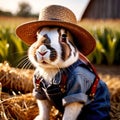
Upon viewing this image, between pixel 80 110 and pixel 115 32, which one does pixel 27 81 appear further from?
pixel 115 32

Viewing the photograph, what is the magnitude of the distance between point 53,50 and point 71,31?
246 millimetres

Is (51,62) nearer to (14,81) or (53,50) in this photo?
(53,50)

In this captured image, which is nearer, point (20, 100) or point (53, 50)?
point (53, 50)

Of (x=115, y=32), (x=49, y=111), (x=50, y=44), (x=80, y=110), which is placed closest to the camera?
(x=50, y=44)

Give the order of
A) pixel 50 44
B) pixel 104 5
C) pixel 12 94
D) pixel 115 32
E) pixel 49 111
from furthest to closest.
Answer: pixel 104 5 → pixel 115 32 → pixel 12 94 → pixel 49 111 → pixel 50 44

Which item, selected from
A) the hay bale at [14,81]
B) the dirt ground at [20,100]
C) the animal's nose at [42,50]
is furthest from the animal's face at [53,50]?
the hay bale at [14,81]

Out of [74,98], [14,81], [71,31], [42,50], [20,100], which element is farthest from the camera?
[14,81]

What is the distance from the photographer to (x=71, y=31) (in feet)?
8.27

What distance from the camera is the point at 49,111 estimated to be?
2656mm

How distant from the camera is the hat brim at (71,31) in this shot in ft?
8.02


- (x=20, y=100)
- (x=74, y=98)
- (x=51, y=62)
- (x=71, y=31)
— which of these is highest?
(x=71, y=31)

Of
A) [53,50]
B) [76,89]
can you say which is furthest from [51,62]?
[76,89]

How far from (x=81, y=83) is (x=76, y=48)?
206 mm

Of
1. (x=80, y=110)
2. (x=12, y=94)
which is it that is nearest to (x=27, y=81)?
(x=12, y=94)
